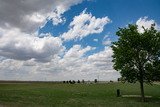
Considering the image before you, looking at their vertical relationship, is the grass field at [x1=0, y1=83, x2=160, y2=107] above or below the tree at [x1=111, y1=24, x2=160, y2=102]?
below

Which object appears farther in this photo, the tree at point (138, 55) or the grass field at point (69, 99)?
the tree at point (138, 55)

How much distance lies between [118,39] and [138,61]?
4702 millimetres

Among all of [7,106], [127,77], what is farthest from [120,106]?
[7,106]

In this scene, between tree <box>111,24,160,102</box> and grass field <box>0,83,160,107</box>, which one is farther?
tree <box>111,24,160,102</box>

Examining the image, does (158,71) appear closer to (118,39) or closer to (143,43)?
(143,43)

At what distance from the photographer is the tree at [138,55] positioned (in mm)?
46500

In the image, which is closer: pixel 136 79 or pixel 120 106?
pixel 120 106

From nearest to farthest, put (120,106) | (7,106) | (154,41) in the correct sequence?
(7,106) → (120,106) → (154,41)

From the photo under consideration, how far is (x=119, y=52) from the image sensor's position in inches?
1873

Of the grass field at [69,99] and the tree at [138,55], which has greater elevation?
the tree at [138,55]

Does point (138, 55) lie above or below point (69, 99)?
above

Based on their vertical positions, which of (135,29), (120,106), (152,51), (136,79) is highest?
(135,29)

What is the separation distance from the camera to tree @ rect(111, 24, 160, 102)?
4650 centimetres

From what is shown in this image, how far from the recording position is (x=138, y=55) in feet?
153
